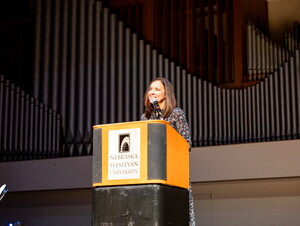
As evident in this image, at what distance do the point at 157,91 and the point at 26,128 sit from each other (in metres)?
3.27

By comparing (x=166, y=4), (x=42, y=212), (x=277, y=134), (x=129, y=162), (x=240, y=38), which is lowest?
(x=42, y=212)

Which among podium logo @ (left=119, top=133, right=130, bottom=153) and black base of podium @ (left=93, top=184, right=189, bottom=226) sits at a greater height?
podium logo @ (left=119, top=133, right=130, bottom=153)

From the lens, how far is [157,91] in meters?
2.77

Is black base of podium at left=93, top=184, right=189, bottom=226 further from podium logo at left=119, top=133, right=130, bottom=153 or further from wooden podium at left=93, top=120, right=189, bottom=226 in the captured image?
podium logo at left=119, top=133, right=130, bottom=153

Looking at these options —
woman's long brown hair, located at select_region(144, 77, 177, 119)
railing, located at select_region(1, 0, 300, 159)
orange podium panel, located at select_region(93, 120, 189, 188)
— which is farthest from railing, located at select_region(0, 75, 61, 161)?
orange podium panel, located at select_region(93, 120, 189, 188)

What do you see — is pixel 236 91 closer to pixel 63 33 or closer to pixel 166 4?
pixel 166 4

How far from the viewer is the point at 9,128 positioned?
5.76m

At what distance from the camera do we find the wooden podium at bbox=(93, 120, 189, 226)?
85.7 inches

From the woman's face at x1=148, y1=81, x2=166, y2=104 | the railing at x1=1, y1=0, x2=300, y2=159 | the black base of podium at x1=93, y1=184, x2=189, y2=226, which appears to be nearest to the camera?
the black base of podium at x1=93, y1=184, x2=189, y2=226

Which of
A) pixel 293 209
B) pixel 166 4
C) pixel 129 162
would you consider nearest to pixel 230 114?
pixel 293 209

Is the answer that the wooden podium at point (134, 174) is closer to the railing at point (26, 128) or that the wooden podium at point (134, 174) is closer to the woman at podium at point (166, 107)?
the woman at podium at point (166, 107)

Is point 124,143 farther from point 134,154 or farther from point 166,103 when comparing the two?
point 166,103

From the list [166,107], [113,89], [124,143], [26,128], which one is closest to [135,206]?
[124,143]

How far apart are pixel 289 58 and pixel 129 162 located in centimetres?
315
